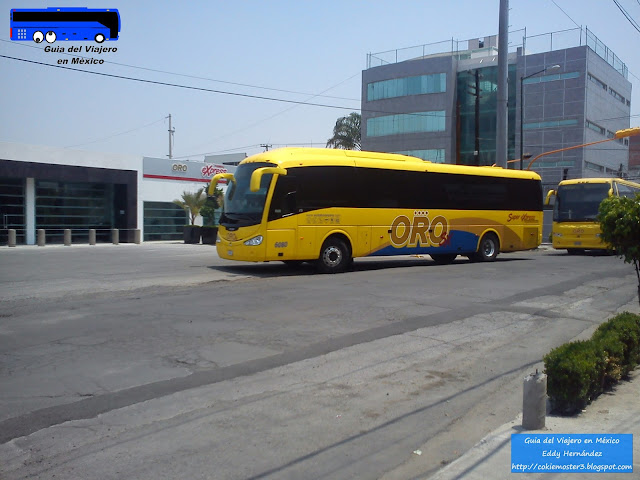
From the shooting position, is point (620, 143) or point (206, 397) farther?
point (620, 143)

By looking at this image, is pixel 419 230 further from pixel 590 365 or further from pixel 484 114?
pixel 484 114

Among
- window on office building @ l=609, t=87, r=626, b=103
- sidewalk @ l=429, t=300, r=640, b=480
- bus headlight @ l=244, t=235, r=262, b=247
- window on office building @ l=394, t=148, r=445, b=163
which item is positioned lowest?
sidewalk @ l=429, t=300, r=640, b=480

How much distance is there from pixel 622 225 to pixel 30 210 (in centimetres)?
3293

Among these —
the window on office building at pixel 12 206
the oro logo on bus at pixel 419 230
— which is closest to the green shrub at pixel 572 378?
the oro logo on bus at pixel 419 230

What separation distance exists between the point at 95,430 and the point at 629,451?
445cm

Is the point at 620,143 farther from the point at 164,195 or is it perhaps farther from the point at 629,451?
the point at 629,451

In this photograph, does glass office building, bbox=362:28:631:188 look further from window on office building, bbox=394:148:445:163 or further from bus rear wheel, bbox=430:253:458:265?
bus rear wheel, bbox=430:253:458:265

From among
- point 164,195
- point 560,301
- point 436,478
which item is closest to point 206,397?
point 436,478

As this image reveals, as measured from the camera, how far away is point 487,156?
53.7 m

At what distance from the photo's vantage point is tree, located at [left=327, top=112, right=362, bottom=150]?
55.1 m

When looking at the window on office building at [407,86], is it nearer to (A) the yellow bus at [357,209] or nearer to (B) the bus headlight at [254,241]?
(A) the yellow bus at [357,209]

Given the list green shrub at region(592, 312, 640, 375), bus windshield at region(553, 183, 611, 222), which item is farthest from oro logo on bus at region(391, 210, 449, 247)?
green shrub at region(592, 312, 640, 375)

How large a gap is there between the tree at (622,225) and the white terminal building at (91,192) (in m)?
31.2

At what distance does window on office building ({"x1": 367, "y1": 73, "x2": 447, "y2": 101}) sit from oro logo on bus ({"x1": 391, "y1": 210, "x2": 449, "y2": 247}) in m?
37.8
